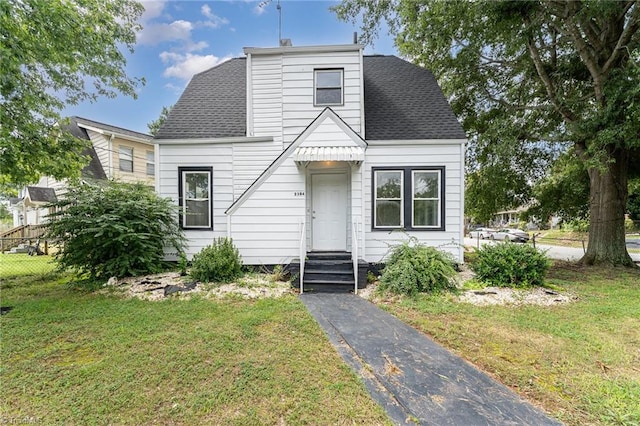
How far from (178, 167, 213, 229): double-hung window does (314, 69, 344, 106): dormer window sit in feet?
13.0

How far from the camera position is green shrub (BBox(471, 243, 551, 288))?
250 inches

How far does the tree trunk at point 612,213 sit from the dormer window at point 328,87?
873 centimetres

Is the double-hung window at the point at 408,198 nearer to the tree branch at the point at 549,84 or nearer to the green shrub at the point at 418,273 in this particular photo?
the green shrub at the point at 418,273

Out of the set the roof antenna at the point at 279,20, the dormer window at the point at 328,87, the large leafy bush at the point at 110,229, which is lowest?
the large leafy bush at the point at 110,229

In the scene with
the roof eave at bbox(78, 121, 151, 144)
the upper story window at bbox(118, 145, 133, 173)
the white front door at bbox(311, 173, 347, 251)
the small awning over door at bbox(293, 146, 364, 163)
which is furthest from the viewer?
the upper story window at bbox(118, 145, 133, 173)

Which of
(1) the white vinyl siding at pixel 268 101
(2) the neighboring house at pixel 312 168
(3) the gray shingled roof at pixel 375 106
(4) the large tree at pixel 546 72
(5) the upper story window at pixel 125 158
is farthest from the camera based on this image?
(5) the upper story window at pixel 125 158

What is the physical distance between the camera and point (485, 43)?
9.31 metres

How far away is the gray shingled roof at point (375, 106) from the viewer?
8000 millimetres

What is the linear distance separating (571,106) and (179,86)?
17.4 metres

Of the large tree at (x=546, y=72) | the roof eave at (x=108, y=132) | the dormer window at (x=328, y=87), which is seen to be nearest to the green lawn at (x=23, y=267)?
the roof eave at (x=108, y=132)

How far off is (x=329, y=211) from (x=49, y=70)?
7683 millimetres

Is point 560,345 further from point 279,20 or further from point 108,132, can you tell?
point 108,132

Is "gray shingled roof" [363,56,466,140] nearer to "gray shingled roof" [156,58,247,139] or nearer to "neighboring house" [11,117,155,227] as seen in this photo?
"gray shingled roof" [156,58,247,139]

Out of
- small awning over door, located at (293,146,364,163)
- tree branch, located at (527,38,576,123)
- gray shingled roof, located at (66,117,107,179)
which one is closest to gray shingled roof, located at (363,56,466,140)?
small awning over door, located at (293,146,364,163)
